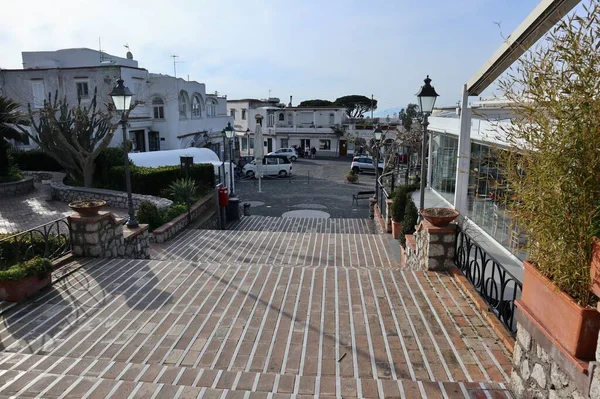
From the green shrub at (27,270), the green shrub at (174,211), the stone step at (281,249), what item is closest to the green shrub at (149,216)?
the green shrub at (174,211)

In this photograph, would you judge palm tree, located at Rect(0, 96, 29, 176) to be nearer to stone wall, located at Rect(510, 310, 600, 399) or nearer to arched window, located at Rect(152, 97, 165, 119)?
arched window, located at Rect(152, 97, 165, 119)

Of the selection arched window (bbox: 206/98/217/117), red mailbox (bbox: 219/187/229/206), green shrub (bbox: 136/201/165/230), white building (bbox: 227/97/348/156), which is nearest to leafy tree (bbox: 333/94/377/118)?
white building (bbox: 227/97/348/156)

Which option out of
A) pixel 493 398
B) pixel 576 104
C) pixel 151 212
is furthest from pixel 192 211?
pixel 576 104

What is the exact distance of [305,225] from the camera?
40.4 ft

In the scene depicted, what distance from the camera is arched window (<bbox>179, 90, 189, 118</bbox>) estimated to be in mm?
26500

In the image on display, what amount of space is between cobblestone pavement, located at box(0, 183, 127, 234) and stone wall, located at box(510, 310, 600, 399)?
9.95 metres

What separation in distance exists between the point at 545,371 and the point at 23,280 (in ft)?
16.5

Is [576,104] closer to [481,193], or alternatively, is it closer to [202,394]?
[202,394]

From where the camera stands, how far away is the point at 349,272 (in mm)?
5492

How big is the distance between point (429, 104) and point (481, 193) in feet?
7.28

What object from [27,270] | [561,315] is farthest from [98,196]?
[561,315]

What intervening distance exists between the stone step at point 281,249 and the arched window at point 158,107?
1741cm

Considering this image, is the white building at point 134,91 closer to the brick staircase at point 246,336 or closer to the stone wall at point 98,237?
the stone wall at point 98,237

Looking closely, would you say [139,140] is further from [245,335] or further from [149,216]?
[245,335]
